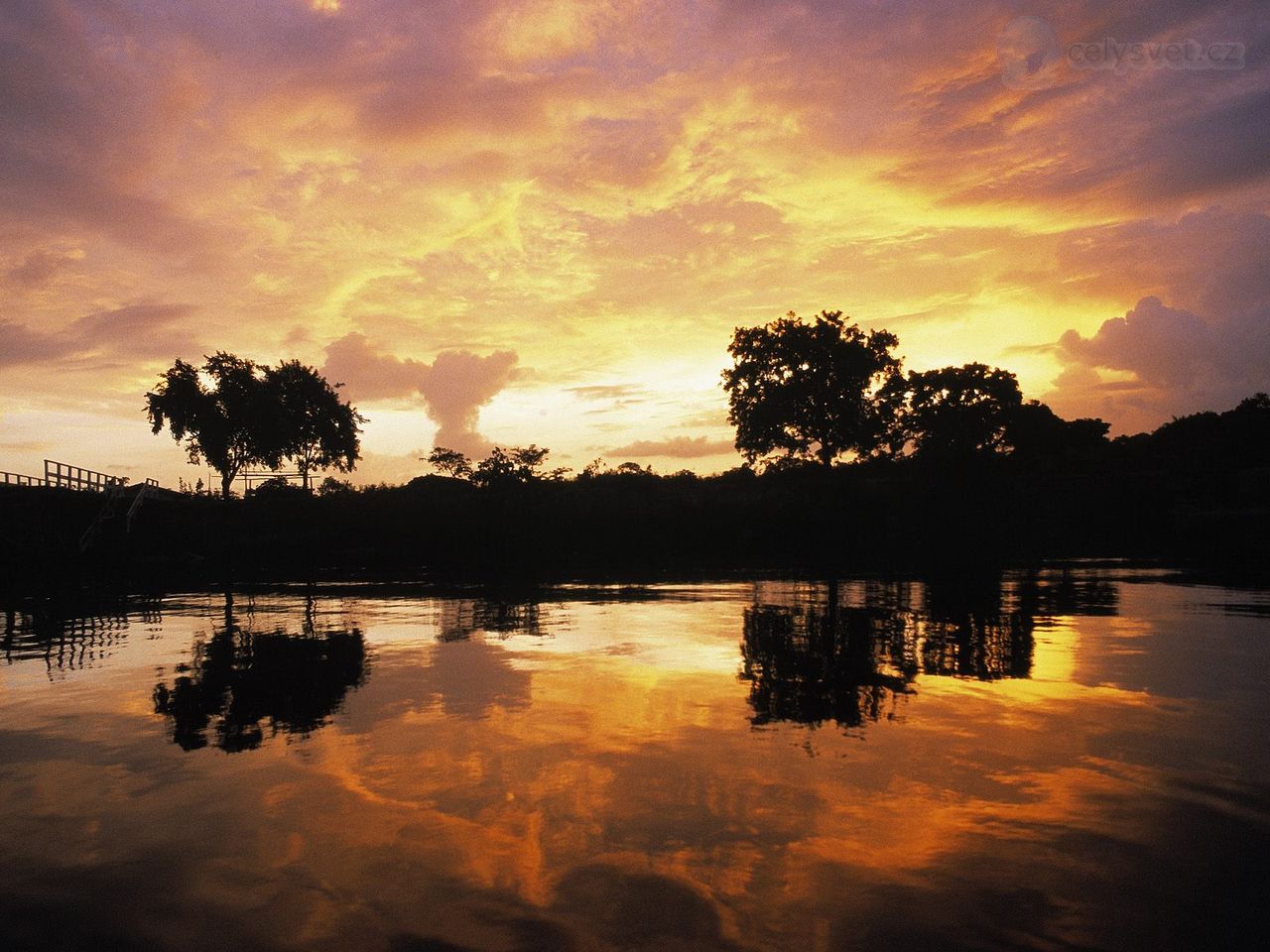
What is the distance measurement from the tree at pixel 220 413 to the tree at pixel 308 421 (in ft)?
3.31

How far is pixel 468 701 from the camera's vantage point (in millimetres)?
13258

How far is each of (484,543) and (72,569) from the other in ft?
75.4

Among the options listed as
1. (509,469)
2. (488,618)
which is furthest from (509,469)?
(488,618)

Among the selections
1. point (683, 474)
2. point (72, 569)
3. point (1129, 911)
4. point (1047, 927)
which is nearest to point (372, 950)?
point (1047, 927)

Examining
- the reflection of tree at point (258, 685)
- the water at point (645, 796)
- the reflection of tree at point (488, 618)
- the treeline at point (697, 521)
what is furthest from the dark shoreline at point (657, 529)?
the water at point (645, 796)

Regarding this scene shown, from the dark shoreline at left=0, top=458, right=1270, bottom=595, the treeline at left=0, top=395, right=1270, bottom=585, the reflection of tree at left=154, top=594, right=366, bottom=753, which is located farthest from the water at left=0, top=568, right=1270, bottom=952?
the treeline at left=0, top=395, right=1270, bottom=585

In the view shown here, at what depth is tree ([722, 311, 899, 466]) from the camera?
7075 centimetres

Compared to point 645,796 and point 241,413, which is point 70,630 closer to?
point 645,796

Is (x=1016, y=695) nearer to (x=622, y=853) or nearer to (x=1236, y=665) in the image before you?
(x=1236, y=665)

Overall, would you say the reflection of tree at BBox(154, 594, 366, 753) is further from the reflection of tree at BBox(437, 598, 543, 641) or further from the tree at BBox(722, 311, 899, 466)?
the tree at BBox(722, 311, 899, 466)

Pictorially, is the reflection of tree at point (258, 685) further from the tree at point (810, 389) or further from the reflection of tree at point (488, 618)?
the tree at point (810, 389)

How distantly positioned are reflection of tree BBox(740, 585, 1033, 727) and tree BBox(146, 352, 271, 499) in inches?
2359

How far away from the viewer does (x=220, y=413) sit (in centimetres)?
7206

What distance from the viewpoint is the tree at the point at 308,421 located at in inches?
2901
